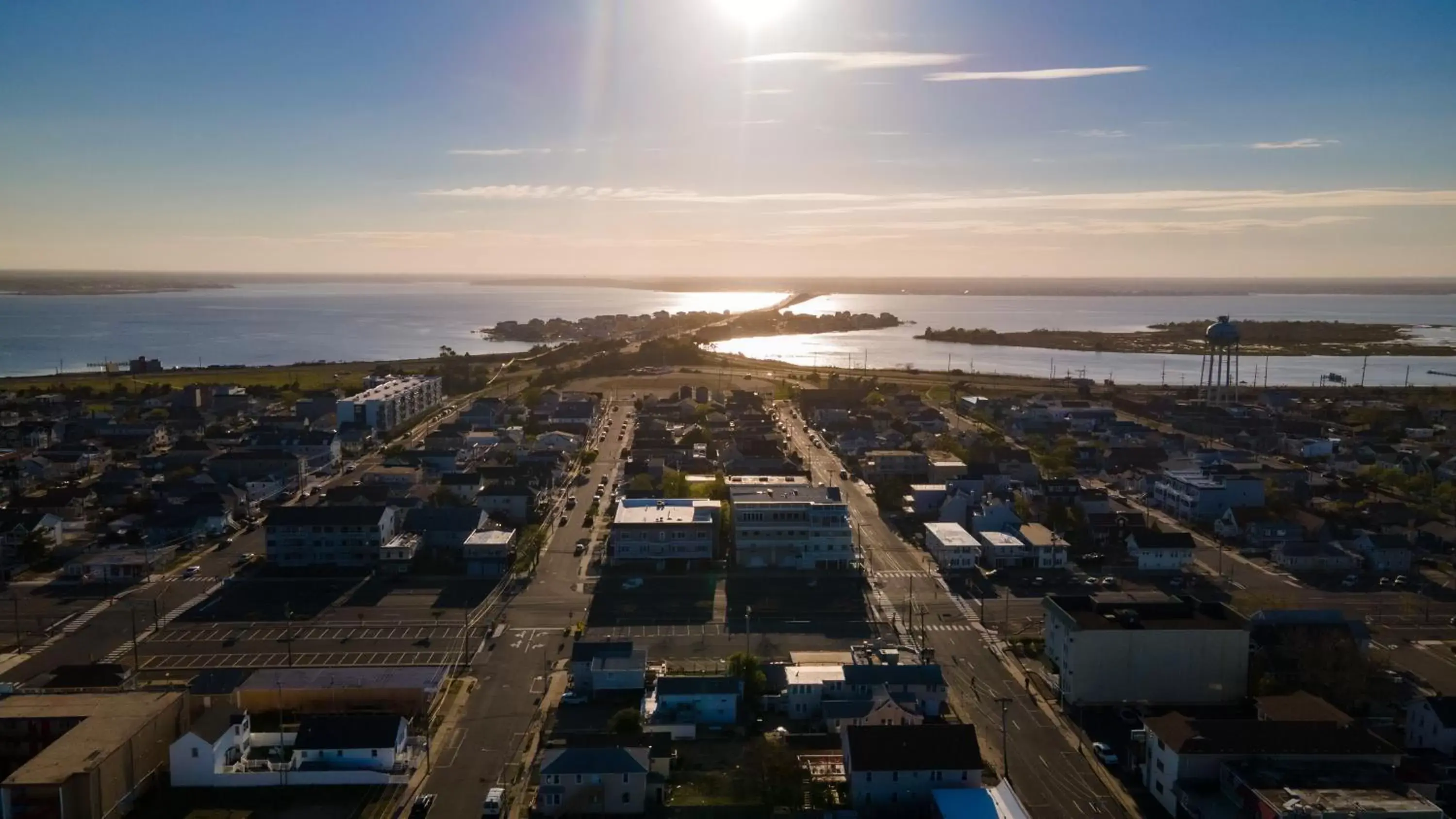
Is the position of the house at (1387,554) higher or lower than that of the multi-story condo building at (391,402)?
lower

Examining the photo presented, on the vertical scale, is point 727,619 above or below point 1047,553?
below

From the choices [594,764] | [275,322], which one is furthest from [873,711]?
[275,322]

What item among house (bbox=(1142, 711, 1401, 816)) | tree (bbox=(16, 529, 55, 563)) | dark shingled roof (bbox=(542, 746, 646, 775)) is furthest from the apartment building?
house (bbox=(1142, 711, 1401, 816))

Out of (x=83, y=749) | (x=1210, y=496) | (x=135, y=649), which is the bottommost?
(x=135, y=649)

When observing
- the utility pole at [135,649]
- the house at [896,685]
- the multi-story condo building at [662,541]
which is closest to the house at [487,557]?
the multi-story condo building at [662,541]

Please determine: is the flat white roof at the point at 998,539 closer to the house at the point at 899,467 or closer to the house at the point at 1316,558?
the house at the point at 1316,558

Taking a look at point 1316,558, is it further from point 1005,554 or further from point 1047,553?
point 1005,554
